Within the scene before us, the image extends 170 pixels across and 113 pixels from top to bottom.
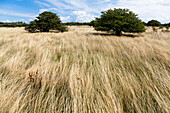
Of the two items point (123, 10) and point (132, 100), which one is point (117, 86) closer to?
point (132, 100)

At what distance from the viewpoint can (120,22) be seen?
9203mm

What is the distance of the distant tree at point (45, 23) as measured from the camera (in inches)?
606

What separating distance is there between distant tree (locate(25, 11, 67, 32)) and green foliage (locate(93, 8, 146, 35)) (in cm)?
851

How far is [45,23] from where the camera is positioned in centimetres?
1530

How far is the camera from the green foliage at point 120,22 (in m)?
9.50

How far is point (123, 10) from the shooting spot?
10844 millimetres

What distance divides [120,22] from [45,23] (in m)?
11.8

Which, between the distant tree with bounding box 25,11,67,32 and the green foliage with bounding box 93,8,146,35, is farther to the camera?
the distant tree with bounding box 25,11,67,32

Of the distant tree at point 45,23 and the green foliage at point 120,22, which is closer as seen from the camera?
the green foliage at point 120,22

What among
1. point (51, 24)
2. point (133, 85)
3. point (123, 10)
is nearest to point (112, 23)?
point (123, 10)

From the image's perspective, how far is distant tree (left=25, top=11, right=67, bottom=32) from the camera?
1538 cm

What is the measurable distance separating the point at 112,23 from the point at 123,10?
2.67 m

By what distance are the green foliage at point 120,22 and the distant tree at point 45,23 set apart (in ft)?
27.9

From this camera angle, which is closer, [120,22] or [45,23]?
[120,22]
